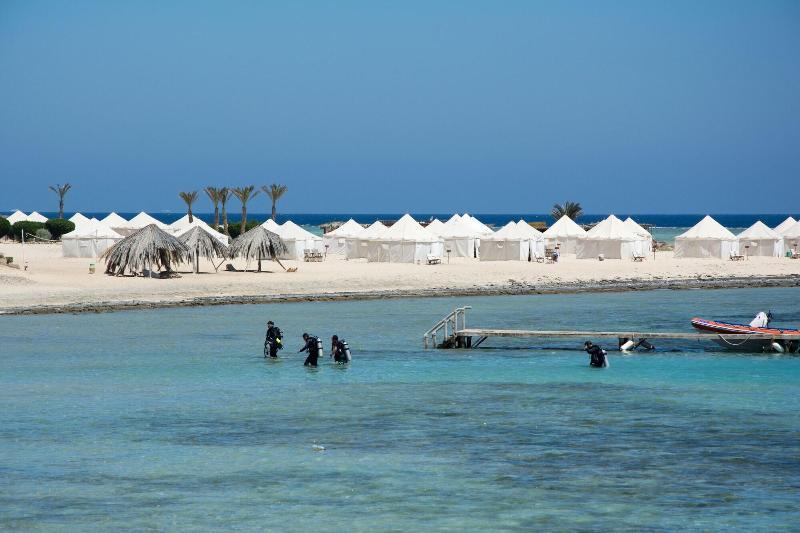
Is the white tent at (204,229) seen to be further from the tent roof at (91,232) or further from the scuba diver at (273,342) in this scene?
the scuba diver at (273,342)

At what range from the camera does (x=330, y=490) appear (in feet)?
51.2

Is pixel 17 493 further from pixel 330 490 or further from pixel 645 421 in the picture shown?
pixel 645 421

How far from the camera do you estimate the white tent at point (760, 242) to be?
68.0m

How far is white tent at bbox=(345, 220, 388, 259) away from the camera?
61484mm

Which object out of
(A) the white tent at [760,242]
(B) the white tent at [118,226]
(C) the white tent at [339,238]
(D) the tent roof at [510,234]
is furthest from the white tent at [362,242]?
(A) the white tent at [760,242]

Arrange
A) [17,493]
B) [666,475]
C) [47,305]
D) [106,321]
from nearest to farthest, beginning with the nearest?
1. [17,493]
2. [666,475]
3. [106,321]
4. [47,305]

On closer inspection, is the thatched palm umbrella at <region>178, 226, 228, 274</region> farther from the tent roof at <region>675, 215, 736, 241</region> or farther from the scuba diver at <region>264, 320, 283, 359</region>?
the tent roof at <region>675, 215, 736, 241</region>

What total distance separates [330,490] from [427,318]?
2445 centimetres

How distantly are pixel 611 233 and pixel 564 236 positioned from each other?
4.38 meters

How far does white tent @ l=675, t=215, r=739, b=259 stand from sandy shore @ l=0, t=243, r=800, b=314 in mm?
1531

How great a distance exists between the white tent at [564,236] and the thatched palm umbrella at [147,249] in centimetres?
2782

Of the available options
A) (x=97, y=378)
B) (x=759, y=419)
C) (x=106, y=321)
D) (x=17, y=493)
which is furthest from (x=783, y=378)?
(x=106, y=321)

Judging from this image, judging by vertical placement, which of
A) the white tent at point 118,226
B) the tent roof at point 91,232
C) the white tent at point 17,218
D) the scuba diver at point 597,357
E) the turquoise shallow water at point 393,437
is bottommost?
the turquoise shallow water at point 393,437

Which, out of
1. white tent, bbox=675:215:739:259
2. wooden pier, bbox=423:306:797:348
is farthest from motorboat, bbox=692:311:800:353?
white tent, bbox=675:215:739:259
